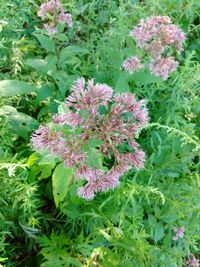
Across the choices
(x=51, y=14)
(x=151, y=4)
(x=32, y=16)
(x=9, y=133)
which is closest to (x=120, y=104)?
(x=9, y=133)

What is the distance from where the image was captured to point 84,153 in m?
1.28

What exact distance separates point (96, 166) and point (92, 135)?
9 centimetres

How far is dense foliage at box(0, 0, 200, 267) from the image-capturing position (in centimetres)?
142

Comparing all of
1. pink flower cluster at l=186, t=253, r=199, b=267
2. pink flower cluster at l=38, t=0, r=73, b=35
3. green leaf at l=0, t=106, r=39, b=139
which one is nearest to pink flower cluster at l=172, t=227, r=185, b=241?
pink flower cluster at l=186, t=253, r=199, b=267

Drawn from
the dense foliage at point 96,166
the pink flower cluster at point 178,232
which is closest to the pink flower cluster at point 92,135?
the dense foliage at point 96,166

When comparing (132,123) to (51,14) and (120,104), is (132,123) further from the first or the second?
(51,14)

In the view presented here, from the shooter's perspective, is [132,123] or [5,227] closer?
[132,123]

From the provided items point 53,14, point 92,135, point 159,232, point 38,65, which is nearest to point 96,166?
point 92,135

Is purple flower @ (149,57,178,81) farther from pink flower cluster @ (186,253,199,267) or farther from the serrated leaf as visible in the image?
pink flower cluster @ (186,253,199,267)

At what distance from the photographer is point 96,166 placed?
4.34 feet

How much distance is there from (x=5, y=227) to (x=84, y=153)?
0.51 m

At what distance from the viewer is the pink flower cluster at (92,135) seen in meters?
1.29

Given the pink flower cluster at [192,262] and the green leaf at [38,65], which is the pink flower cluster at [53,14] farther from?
the pink flower cluster at [192,262]

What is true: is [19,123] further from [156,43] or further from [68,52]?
[156,43]
